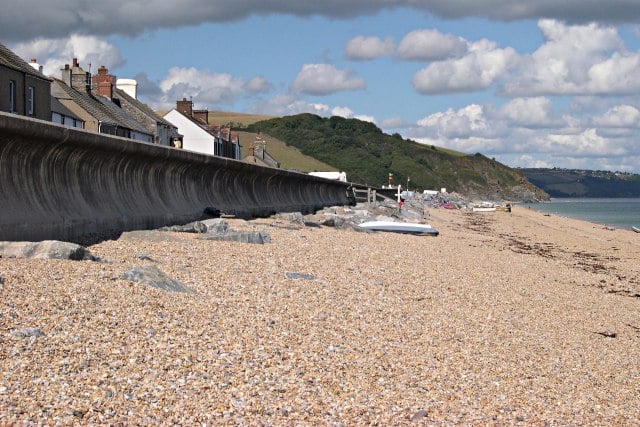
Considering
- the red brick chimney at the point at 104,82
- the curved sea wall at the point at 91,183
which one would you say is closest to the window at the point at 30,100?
the red brick chimney at the point at 104,82

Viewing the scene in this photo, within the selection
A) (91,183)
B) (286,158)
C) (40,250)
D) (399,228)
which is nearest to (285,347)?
(40,250)

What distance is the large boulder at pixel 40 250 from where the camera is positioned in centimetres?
855

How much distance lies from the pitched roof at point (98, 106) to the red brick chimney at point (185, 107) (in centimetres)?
1622

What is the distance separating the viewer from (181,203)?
1589cm

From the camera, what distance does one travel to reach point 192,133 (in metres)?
69.9

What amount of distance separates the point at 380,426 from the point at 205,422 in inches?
42.1

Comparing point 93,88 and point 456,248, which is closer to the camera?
point 456,248

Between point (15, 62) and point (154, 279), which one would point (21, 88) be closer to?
point (15, 62)

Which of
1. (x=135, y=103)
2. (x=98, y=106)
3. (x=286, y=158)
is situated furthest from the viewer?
(x=286, y=158)

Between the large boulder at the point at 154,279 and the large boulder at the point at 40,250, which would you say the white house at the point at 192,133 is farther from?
the large boulder at the point at 154,279

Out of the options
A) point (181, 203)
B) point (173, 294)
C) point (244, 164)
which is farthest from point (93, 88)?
point (173, 294)

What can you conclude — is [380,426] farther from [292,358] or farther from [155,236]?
[155,236]

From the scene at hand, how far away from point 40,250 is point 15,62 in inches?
1262

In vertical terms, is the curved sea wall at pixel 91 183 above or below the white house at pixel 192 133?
below
